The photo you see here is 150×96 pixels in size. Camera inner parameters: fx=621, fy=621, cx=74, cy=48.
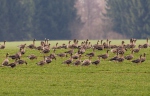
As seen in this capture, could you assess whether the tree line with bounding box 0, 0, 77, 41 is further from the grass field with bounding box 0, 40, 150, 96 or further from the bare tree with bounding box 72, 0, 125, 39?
the grass field with bounding box 0, 40, 150, 96

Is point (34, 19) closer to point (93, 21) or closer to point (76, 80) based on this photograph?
point (93, 21)

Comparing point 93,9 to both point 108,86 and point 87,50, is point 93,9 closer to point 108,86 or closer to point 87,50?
point 87,50

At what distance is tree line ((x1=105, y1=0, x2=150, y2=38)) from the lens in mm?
112000

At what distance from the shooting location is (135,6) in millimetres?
117562

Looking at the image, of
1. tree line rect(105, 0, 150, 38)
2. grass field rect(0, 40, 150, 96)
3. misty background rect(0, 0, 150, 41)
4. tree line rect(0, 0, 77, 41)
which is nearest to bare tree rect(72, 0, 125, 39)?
misty background rect(0, 0, 150, 41)

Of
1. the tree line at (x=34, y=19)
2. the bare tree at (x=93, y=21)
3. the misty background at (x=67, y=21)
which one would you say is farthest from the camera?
the bare tree at (x=93, y=21)

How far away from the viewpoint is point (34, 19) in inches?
4596

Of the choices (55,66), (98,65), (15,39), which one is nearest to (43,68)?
(55,66)

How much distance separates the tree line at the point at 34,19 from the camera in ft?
371

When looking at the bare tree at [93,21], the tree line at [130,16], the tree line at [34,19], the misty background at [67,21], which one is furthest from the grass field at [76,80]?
the bare tree at [93,21]

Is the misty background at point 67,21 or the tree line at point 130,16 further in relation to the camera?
the misty background at point 67,21

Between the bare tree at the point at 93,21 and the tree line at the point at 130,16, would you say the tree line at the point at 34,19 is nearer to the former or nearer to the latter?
the bare tree at the point at 93,21

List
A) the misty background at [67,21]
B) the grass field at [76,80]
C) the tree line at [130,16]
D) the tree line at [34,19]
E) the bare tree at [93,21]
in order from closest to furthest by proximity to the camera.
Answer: the grass field at [76,80] → the tree line at [130,16] → the misty background at [67,21] → the tree line at [34,19] → the bare tree at [93,21]

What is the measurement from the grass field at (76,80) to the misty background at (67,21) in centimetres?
7627
